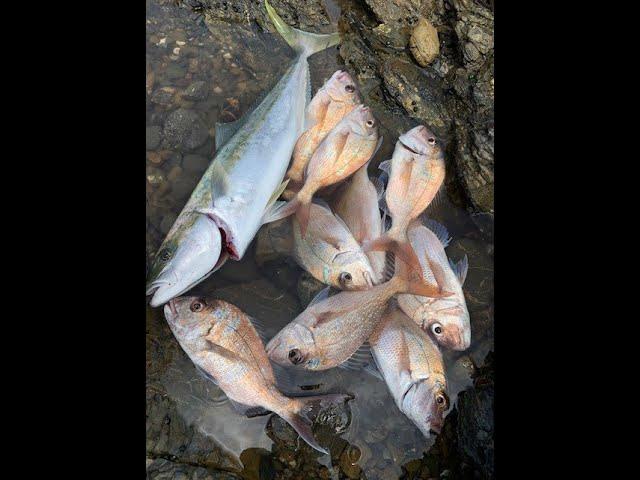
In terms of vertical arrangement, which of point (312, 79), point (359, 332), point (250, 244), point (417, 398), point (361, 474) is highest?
point (312, 79)

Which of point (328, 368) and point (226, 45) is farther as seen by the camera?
point (226, 45)

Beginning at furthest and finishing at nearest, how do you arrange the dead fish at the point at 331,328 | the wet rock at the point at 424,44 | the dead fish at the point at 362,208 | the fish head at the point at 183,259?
the wet rock at the point at 424,44
the dead fish at the point at 362,208
the dead fish at the point at 331,328
the fish head at the point at 183,259

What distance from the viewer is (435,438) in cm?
259

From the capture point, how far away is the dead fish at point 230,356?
2459 mm

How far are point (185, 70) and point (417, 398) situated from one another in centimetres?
167

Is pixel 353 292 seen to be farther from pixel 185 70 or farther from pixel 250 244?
pixel 185 70

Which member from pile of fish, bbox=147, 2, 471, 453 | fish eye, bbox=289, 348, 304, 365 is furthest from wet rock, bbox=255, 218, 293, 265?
fish eye, bbox=289, 348, 304, 365

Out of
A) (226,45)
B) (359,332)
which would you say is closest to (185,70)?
(226,45)

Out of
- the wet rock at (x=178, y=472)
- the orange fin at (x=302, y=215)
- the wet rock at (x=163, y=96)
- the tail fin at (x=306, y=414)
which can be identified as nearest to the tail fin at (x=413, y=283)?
the orange fin at (x=302, y=215)

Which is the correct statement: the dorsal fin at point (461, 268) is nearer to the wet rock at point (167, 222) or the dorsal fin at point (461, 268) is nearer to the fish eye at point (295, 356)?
the fish eye at point (295, 356)

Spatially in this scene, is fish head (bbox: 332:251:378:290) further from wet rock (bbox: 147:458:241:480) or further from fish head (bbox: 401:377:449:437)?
wet rock (bbox: 147:458:241:480)

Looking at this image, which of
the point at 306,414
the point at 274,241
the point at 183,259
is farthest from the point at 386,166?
the point at 306,414

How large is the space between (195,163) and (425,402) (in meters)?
1.35

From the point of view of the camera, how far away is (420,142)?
2.68 metres
